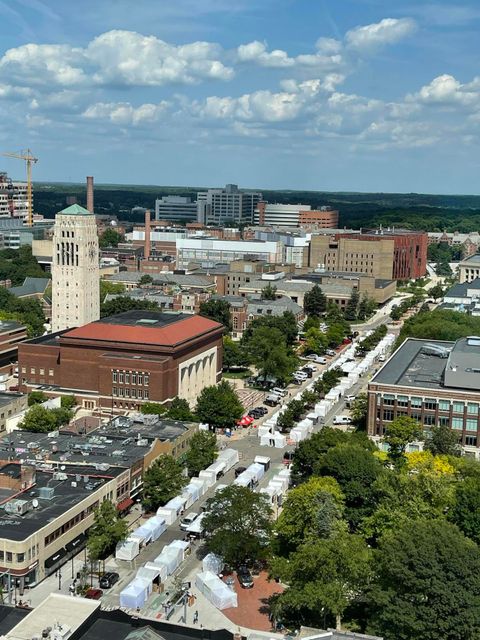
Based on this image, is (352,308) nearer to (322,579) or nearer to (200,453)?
(200,453)

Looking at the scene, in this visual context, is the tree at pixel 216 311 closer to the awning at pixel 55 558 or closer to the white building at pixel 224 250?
the white building at pixel 224 250

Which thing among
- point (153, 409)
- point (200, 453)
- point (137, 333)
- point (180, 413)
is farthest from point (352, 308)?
point (200, 453)

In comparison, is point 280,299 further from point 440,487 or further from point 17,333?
point 440,487

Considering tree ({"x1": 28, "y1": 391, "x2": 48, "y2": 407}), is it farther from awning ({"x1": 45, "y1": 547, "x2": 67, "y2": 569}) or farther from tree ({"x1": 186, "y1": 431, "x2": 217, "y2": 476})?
awning ({"x1": 45, "y1": 547, "x2": 67, "y2": 569})

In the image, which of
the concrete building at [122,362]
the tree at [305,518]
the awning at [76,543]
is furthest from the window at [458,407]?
the awning at [76,543]

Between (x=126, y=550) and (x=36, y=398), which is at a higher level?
(x=36, y=398)

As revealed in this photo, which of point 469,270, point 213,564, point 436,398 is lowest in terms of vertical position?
point 213,564
